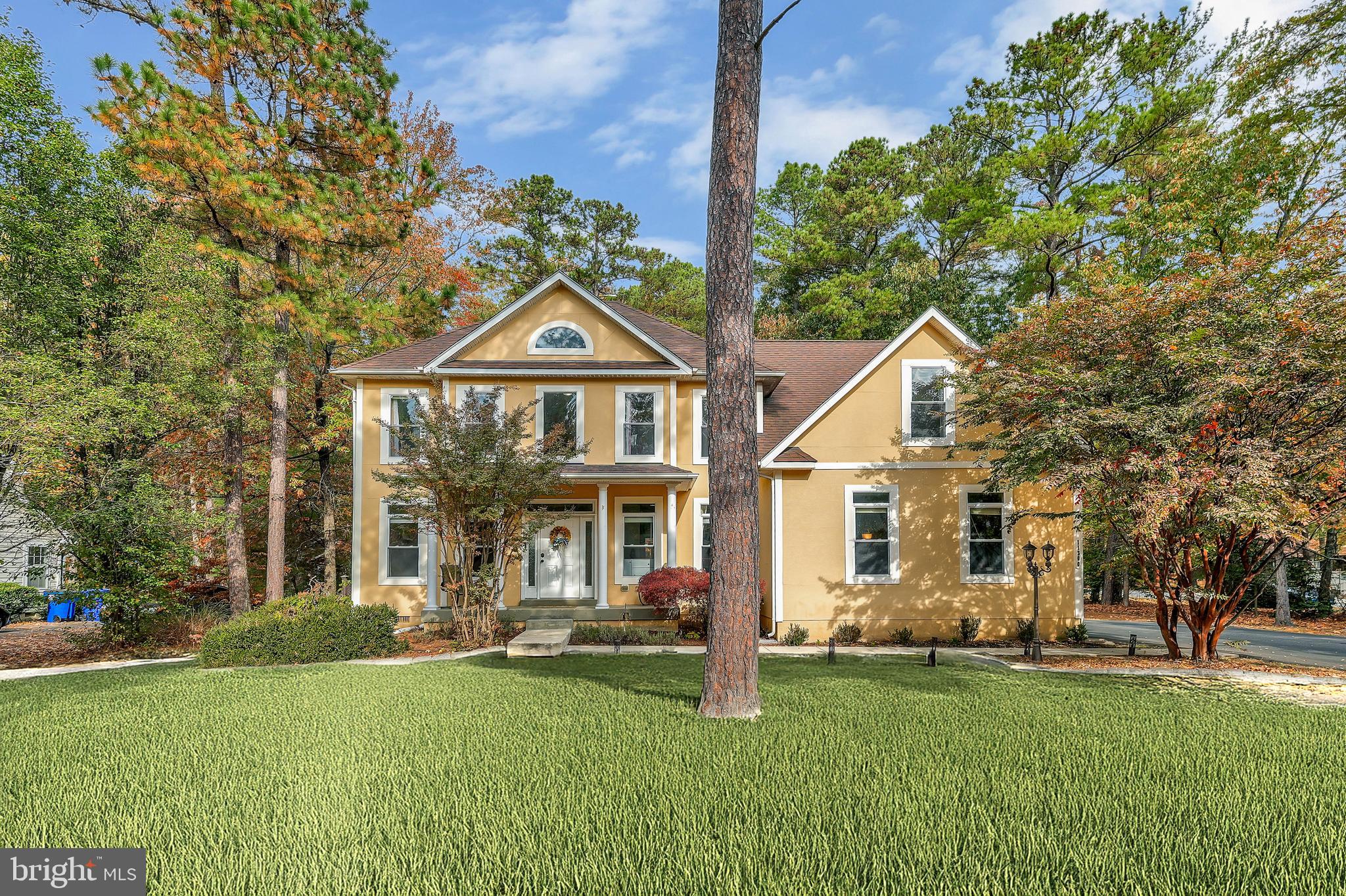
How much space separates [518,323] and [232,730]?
36.5 feet

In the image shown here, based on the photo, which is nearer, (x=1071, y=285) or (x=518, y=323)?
(x=518, y=323)

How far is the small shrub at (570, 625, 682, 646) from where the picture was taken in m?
12.1

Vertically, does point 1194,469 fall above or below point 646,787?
above

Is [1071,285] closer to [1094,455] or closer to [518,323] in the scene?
[1094,455]

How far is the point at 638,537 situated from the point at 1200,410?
424 inches

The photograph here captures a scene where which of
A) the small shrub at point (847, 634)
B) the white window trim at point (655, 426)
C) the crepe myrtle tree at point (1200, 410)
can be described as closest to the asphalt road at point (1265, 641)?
the crepe myrtle tree at point (1200, 410)

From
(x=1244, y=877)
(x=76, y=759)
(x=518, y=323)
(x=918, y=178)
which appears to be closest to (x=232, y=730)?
(x=76, y=759)

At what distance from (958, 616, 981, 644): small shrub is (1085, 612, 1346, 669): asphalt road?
293 centimetres

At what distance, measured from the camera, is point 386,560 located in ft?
49.5

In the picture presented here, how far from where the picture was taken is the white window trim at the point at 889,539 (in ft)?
42.6

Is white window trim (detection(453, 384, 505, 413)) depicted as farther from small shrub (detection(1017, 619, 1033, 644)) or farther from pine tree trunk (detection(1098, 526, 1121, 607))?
pine tree trunk (detection(1098, 526, 1121, 607))

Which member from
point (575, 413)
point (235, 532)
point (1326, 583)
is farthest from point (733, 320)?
point (1326, 583)

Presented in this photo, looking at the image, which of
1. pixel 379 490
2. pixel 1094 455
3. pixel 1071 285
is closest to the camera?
pixel 1094 455

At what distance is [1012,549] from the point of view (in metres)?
13.1
